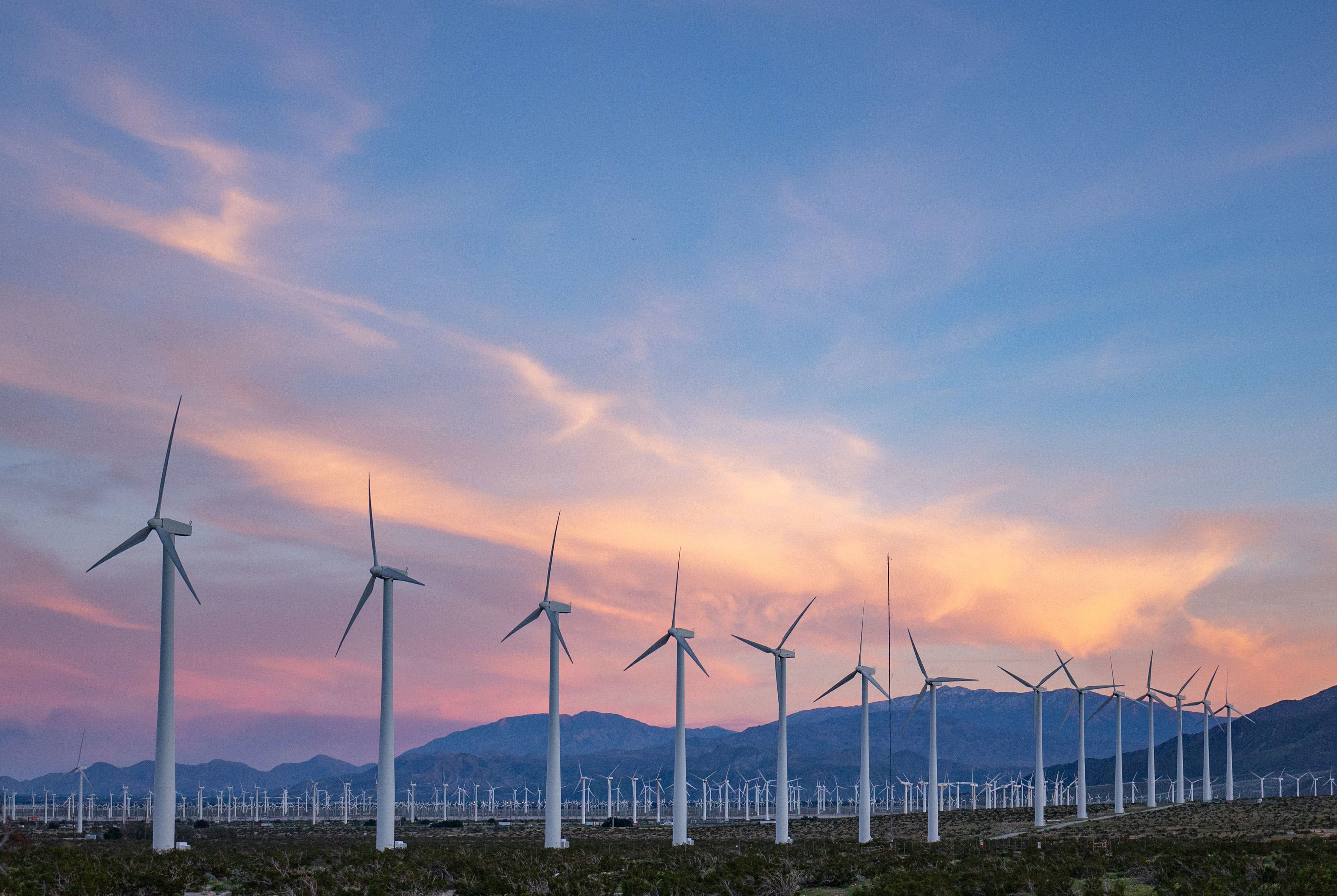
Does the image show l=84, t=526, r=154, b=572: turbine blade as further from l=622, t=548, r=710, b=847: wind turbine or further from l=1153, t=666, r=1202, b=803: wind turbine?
l=1153, t=666, r=1202, b=803: wind turbine

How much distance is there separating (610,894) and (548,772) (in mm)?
30431

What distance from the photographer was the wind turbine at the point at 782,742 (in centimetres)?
7581

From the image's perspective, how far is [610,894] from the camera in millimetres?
38719

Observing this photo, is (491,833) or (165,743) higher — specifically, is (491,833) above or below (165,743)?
below

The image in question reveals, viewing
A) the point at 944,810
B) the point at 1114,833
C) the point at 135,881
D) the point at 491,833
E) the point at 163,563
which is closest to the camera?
the point at 135,881

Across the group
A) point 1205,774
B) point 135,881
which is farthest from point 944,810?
point 135,881

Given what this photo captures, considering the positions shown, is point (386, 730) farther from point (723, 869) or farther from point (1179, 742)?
point (1179, 742)

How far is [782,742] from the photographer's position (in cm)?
8150

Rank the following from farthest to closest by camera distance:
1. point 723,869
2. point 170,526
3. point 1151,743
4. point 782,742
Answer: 1. point 1151,743
2. point 782,742
3. point 170,526
4. point 723,869

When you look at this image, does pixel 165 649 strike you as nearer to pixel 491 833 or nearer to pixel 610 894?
pixel 610 894

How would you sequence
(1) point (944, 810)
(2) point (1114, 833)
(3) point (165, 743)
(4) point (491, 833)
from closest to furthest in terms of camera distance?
1. (3) point (165, 743)
2. (2) point (1114, 833)
3. (4) point (491, 833)
4. (1) point (944, 810)

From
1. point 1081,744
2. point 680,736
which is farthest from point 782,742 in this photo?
point 1081,744

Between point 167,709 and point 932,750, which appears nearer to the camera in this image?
point 167,709

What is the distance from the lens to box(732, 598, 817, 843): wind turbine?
7581cm
